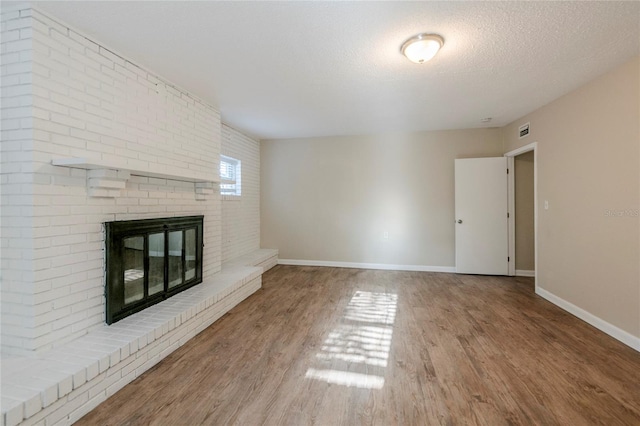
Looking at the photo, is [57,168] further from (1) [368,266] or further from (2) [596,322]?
(2) [596,322]

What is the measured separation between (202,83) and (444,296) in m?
3.87

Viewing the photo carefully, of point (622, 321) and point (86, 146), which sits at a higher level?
point (86, 146)

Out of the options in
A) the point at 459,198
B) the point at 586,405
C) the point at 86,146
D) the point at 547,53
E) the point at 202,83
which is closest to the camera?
the point at 586,405

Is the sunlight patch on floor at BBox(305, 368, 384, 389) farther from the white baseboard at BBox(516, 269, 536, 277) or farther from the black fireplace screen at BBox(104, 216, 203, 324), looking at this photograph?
the white baseboard at BBox(516, 269, 536, 277)

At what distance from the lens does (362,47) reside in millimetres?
2234

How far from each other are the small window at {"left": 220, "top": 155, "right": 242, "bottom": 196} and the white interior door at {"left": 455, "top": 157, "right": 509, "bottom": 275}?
12.3 ft

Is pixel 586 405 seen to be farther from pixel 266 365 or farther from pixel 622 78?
pixel 622 78

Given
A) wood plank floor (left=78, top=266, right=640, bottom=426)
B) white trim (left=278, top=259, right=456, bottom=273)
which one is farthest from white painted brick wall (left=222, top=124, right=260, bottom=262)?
wood plank floor (left=78, top=266, right=640, bottom=426)

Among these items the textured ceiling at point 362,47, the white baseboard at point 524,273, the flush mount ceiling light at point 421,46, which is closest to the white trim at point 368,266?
the white baseboard at point 524,273

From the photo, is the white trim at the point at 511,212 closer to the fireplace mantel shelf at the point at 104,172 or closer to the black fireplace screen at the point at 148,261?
the black fireplace screen at the point at 148,261

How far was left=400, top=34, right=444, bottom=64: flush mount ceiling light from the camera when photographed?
81.7 inches

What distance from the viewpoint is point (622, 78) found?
2475 millimetres

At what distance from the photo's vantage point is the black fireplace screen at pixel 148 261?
2.19m

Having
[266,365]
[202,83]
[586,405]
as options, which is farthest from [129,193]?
[586,405]
